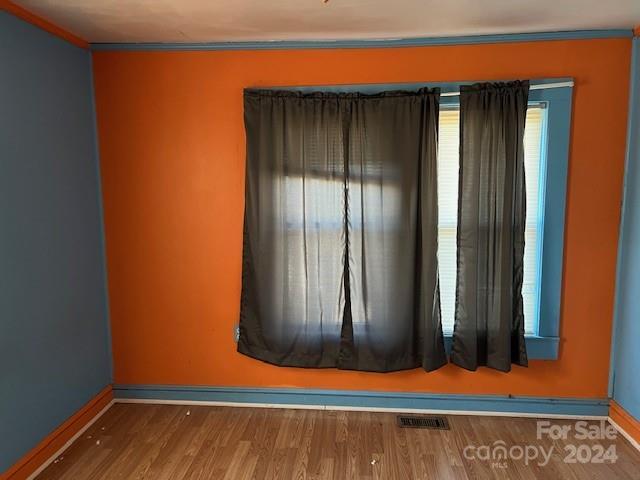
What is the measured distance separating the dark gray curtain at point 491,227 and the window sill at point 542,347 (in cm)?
9

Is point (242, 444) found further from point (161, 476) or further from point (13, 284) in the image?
point (13, 284)

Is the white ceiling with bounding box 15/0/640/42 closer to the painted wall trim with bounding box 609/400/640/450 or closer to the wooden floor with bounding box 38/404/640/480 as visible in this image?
the painted wall trim with bounding box 609/400/640/450

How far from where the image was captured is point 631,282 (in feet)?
7.98

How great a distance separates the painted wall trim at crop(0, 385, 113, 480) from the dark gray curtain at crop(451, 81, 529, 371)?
229 centimetres

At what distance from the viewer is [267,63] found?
8.46 feet

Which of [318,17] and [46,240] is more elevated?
[318,17]

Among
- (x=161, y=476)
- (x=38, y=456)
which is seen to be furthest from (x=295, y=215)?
(x=38, y=456)

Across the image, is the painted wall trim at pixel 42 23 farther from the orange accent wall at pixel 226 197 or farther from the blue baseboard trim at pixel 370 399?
the blue baseboard trim at pixel 370 399

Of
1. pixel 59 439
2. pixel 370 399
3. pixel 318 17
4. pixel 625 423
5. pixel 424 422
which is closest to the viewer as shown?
pixel 318 17

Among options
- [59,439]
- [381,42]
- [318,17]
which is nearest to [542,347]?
[381,42]

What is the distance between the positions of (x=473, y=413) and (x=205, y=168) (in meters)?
2.32

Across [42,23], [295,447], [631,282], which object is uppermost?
[42,23]

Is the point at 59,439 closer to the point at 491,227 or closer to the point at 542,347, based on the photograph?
the point at 491,227

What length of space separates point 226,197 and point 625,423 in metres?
2.75
